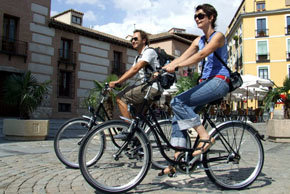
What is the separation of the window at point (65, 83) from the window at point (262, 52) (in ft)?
96.2

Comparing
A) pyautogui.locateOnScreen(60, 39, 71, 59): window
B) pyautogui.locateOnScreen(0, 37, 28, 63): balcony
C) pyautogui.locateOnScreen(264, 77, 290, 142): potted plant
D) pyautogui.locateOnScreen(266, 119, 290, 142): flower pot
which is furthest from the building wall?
pyautogui.locateOnScreen(266, 119, 290, 142): flower pot

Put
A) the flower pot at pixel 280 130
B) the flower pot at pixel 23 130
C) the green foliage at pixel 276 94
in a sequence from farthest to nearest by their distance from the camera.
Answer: the green foliage at pixel 276 94
the flower pot at pixel 280 130
the flower pot at pixel 23 130

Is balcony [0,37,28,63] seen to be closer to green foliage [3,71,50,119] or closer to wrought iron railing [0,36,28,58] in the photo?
wrought iron railing [0,36,28,58]

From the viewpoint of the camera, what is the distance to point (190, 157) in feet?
9.89

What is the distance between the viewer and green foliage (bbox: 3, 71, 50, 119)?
736 centimetres

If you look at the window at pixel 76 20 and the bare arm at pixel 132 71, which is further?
the window at pixel 76 20

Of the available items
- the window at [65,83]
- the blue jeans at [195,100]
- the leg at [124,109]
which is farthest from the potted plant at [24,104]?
the window at [65,83]

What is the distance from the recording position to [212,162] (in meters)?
3.10

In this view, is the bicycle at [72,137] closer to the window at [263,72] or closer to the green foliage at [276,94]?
the green foliage at [276,94]

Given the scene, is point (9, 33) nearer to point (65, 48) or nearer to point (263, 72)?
point (65, 48)

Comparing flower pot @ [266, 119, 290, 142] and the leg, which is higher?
the leg

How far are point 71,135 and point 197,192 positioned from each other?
223 cm

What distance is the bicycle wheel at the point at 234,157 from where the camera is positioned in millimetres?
3100

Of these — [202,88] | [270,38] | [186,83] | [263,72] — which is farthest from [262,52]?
[202,88]
